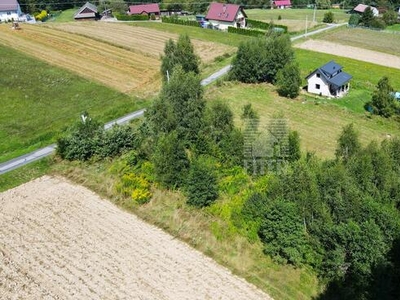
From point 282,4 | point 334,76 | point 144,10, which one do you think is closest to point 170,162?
point 334,76

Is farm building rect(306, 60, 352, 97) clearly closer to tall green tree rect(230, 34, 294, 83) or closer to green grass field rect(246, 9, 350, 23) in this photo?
tall green tree rect(230, 34, 294, 83)

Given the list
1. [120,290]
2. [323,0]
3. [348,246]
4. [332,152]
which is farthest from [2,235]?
[323,0]

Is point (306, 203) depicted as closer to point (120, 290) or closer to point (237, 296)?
point (237, 296)

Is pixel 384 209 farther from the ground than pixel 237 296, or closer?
farther from the ground

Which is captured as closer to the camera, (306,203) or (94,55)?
(306,203)

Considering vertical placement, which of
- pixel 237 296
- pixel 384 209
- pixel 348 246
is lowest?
pixel 237 296

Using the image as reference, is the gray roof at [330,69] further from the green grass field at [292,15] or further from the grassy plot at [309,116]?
the green grass field at [292,15]
